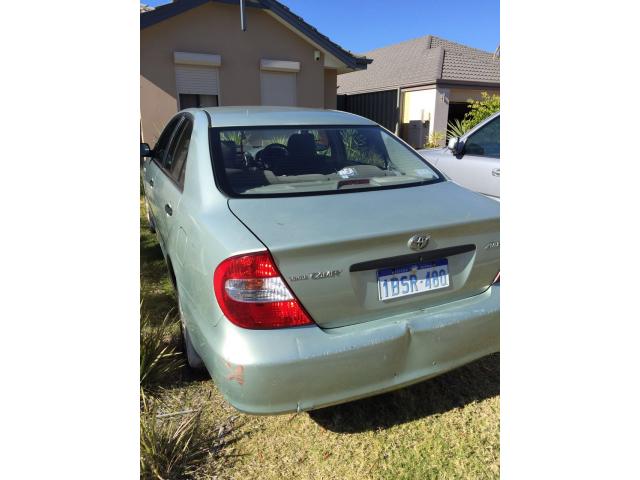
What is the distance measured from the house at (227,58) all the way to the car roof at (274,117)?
27.0ft

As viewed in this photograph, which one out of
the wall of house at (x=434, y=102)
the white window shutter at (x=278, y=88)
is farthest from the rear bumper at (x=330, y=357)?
the wall of house at (x=434, y=102)

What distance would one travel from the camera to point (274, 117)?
9.72 ft

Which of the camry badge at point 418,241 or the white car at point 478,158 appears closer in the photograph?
the camry badge at point 418,241

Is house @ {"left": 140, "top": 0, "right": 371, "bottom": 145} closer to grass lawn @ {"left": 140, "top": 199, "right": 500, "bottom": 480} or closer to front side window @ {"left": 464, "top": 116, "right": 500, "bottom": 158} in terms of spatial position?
front side window @ {"left": 464, "top": 116, "right": 500, "bottom": 158}

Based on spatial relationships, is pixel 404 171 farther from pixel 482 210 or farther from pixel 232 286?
pixel 232 286

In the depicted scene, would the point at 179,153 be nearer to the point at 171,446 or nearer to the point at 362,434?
the point at 171,446

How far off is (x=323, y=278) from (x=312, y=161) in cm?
122

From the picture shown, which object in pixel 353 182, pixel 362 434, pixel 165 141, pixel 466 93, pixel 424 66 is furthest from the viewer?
pixel 424 66

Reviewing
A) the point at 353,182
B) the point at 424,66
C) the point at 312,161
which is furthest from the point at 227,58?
the point at 353,182

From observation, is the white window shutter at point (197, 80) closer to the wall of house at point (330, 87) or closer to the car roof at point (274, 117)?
the wall of house at point (330, 87)

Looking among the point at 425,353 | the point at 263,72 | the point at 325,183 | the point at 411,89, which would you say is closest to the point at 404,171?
the point at 325,183

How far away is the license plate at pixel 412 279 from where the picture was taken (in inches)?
78.7

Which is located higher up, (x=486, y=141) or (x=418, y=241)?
(x=486, y=141)

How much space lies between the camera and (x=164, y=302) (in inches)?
145
